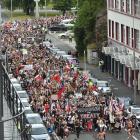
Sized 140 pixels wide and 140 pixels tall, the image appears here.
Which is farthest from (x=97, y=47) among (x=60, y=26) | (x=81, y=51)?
(x=60, y=26)

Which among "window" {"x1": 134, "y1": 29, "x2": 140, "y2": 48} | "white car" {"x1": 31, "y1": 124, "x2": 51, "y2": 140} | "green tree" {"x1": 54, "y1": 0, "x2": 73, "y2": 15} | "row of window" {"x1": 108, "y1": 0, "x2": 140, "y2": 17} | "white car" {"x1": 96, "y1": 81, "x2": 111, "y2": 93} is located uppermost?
"row of window" {"x1": 108, "y1": 0, "x2": 140, "y2": 17}

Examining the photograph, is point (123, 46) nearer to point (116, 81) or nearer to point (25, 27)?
point (116, 81)

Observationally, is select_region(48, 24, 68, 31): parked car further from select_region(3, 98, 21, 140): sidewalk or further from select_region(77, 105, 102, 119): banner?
select_region(3, 98, 21, 140): sidewalk

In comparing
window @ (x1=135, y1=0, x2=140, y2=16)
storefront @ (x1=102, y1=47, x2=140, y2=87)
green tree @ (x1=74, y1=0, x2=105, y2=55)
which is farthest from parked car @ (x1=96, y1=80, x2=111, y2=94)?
green tree @ (x1=74, y1=0, x2=105, y2=55)

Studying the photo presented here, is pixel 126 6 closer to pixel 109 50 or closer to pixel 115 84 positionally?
pixel 109 50

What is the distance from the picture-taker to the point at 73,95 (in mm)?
46344

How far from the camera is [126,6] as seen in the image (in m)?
62.8

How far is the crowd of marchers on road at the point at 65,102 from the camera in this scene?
37812 millimetres

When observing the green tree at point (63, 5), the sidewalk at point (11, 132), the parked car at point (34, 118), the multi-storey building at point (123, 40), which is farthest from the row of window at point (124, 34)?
the green tree at point (63, 5)

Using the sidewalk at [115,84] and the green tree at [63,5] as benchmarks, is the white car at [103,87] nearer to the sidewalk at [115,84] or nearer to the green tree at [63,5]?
the sidewalk at [115,84]

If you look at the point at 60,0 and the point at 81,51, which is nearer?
the point at 81,51

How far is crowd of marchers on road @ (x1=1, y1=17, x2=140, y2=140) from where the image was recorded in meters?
37.8

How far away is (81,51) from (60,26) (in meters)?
38.7

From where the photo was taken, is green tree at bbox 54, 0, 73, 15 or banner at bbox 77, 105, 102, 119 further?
green tree at bbox 54, 0, 73, 15
